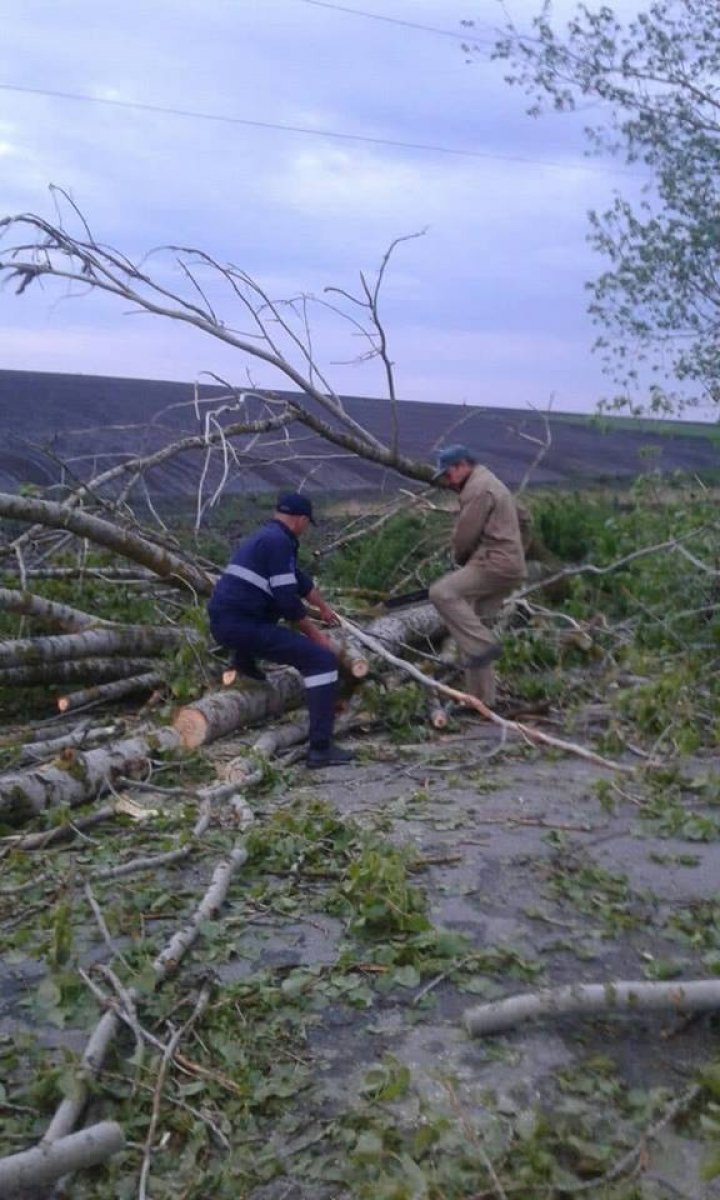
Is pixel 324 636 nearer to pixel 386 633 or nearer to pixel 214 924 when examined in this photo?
pixel 386 633

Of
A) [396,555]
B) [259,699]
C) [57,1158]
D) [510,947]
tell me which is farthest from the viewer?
[396,555]

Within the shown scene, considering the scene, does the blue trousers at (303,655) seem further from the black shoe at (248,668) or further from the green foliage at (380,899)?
the green foliage at (380,899)

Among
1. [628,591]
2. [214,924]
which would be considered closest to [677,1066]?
[214,924]

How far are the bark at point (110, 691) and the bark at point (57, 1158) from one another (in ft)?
16.1

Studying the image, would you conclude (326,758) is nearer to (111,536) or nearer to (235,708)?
(235,708)

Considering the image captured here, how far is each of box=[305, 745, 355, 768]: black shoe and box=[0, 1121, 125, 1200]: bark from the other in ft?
13.3

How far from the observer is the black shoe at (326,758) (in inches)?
301

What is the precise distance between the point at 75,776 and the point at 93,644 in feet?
6.21

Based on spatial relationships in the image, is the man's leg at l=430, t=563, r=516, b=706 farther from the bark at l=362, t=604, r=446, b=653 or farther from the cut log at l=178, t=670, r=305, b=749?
the cut log at l=178, t=670, r=305, b=749

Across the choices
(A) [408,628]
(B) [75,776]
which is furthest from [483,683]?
(B) [75,776]

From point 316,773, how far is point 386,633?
6.26 ft

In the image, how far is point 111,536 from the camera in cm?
840

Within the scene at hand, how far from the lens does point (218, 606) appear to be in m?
7.85

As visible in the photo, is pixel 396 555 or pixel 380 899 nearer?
pixel 380 899
